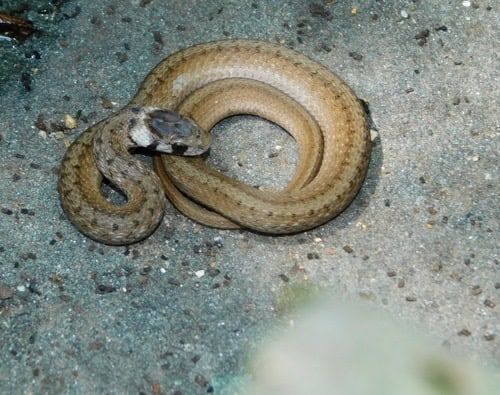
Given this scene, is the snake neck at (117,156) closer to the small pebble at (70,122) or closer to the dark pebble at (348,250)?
the small pebble at (70,122)

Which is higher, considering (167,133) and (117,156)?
(167,133)

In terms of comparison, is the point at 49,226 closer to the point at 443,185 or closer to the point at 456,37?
the point at 443,185

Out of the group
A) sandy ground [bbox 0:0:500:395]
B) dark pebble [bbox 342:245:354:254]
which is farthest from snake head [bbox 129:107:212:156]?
dark pebble [bbox 342:245:354:254]

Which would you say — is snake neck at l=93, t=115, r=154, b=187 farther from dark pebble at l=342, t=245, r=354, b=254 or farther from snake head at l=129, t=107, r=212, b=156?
dark pebble at l=342, t=245, r=354, b=254

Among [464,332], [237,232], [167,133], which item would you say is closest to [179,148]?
[167,133]

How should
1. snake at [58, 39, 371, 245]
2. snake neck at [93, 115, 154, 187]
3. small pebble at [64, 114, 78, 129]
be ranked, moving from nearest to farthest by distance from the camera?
snake at [58, 39, 371, 245] < snake neck at [93, 115, 154, 187] < small pebble at [64, 114, 78, 129]

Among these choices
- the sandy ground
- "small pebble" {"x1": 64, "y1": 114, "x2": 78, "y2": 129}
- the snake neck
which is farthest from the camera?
"small pebble" {"x1": 64, "y1": 114, "x2": 78, "y2": 129}

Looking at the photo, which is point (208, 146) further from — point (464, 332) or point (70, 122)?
point (464, 332)
